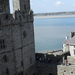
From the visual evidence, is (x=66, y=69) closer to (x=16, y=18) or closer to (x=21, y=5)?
(x=16, y=18)

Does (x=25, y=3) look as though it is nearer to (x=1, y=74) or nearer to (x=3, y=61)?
(x=3, y=61)

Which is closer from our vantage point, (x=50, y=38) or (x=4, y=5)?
(x=4, y=5)

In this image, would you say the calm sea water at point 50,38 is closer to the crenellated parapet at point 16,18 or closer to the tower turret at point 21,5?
the crenellated parapet at point 16,18

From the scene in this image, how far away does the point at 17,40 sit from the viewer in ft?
57.5

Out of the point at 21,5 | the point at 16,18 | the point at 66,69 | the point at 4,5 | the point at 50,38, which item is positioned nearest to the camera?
the point at 16,18

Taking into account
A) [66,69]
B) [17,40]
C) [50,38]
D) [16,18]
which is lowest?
[50,38]

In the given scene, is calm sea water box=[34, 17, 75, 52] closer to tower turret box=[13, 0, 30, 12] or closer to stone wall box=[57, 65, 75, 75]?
stone wall box=[57, 65, 75, 75]

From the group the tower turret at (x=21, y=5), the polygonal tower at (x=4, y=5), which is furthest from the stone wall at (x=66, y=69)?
the polygonal tower at (x=4, y=5)

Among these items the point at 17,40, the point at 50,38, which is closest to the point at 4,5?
the point at 17,40

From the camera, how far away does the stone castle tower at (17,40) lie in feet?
53.6

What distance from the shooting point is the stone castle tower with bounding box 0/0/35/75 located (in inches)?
643

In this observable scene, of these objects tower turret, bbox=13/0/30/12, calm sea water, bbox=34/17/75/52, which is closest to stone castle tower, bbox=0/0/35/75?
tower turret, bbox=13/0/30/12

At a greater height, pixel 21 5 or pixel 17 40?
pixel 21 5

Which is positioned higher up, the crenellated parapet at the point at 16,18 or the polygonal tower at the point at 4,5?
the polygonal tower at the point at 4,5
